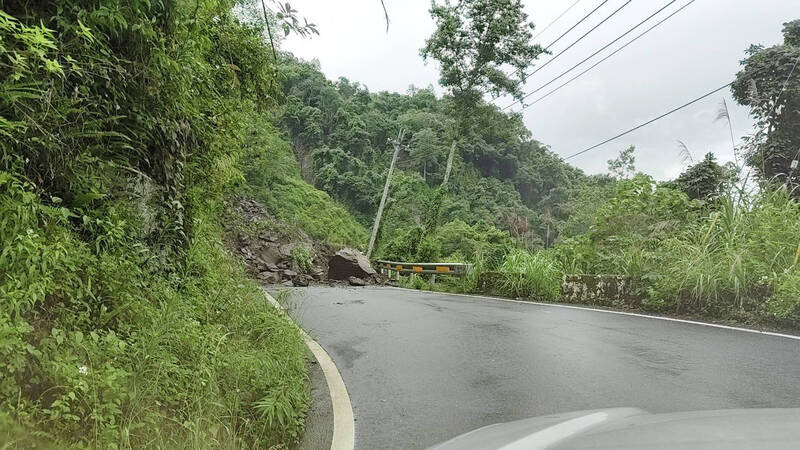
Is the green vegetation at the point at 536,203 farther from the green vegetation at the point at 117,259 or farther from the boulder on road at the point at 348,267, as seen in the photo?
the green vegetation at the point at 117,259

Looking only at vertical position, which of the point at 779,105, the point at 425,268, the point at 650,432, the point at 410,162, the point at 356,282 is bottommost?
the point at 356,282

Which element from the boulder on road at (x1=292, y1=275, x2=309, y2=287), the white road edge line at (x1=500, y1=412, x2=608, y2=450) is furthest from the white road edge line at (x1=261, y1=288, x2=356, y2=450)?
the boulder on road at (x1=292, y1=275, x2=309, y2=287)

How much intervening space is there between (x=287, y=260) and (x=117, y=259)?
66.9 ft

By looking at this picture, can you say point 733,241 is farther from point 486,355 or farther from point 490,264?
point 490,264

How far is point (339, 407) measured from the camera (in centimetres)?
418

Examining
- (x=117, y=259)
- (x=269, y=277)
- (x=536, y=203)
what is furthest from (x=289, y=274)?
(x=536, y=203)

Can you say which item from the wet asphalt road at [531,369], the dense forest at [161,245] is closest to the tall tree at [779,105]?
the dense forest at [161,245]

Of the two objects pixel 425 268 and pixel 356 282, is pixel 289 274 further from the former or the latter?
pixel 425 268

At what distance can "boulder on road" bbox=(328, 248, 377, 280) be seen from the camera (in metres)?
23.4

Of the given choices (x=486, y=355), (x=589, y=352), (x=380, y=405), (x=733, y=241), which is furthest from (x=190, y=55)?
(x=733, y=241)

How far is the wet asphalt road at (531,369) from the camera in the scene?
3795 mm

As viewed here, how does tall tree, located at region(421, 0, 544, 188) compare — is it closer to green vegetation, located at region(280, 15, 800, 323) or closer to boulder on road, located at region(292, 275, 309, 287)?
green vegetation, located at region(280, 15, 800, 323)

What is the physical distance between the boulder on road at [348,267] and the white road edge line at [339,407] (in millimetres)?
17230

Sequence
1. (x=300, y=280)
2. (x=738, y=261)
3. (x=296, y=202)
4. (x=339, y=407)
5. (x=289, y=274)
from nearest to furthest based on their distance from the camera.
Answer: (x=339, y=407)
(x=738, y=261)
(x=300, y=280)
(x=289, y=274)
(x=296, y=202)
